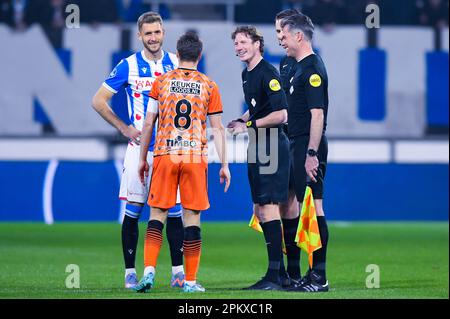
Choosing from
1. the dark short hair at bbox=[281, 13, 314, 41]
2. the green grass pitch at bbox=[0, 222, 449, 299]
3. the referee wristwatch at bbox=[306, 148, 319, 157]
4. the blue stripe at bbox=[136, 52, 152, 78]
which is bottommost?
the green grass pitch at bbox=[0, 222, 449, 299]

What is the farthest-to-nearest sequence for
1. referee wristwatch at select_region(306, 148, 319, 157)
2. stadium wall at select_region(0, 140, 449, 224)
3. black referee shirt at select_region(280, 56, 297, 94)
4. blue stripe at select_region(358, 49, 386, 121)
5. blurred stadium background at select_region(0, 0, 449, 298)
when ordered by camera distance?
blue stripe at select_region(358, 49, 386, 121)
blurred stadium background at select_region(0, 0, 449, 298)
stadium wall at select_region(0, 140, 449, 224)
black referee shirt at select_region(280, 56, 297, 94)
referee wristwatch at select_region(306, 148, 319, 157)

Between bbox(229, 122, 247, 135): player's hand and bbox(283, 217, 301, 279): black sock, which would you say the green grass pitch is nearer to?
bbox(283, 217, 301, 279): black sock

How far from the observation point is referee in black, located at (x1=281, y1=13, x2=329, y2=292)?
8.21m

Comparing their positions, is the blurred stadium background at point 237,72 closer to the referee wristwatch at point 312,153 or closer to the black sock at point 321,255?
the black sock at point 321,255

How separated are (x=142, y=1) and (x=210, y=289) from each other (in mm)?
9674

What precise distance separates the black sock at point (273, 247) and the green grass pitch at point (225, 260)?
33 centimetres

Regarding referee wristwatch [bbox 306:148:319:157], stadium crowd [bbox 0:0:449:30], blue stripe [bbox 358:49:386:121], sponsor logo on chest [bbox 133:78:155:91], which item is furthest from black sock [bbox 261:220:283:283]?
blue stripe [bbox 358:49:386:121]

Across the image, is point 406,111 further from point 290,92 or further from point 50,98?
point 290,92

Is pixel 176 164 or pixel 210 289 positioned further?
pixel 210 289

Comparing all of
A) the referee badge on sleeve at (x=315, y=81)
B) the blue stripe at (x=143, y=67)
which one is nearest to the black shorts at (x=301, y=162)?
the referee badge on sleeve at (x=315, y=81)

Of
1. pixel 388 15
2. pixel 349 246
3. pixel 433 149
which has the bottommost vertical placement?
pixel 349 246

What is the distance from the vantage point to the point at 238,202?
1597 cm

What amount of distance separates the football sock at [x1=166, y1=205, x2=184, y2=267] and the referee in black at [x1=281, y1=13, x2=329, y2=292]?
1.01 m

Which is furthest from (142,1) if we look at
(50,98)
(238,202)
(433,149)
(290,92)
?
(290,92)
